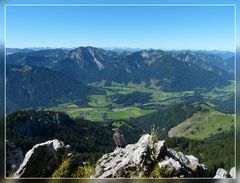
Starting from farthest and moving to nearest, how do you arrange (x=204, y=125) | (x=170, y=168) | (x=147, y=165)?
(x=204, y=125)
(x=147, y=165)
(x=170, y=168)

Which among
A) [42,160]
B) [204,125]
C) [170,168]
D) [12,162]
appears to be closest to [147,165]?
[170,168]

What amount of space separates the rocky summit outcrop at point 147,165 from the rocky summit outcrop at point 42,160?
565 millimetres

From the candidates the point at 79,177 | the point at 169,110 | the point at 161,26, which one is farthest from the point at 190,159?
the point at 169,110

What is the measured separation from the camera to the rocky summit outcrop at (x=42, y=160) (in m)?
5.51

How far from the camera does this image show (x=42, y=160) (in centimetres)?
563

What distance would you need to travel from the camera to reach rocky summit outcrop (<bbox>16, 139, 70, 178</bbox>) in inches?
217

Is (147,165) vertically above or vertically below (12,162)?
above

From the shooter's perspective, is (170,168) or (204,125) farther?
(204,125)

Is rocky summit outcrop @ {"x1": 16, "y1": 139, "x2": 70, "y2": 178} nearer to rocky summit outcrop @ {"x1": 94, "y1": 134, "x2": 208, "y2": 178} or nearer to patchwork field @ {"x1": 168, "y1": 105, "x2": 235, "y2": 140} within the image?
rocky summit outcrop @ {"x1": 94, "y1": 134, "x2": 208, "y2": 178}

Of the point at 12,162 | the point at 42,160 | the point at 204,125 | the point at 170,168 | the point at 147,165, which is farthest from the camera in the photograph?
the point at 204,125

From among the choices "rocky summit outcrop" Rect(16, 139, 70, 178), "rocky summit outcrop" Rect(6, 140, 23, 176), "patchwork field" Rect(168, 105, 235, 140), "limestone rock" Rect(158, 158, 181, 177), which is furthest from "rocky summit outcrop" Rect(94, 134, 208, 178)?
"patchwork field" Rect(168, 105, 235, 140)

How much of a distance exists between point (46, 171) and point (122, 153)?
3.53ft

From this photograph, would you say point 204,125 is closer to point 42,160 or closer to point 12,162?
point 12,162

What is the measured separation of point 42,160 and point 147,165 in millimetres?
1410
